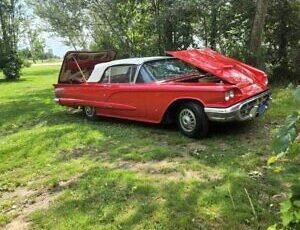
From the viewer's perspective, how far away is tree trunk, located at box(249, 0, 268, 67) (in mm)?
10320

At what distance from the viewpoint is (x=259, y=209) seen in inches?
157

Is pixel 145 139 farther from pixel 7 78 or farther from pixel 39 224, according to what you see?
pixel 7 78

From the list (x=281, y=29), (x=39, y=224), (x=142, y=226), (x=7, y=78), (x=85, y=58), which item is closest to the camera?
(x=142, y=226)

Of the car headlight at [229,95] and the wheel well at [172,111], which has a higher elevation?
the car headlight at [229,95]

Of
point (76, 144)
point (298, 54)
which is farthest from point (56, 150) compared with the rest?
point (298, 54)

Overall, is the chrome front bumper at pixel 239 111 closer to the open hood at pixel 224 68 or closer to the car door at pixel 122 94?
the open hood at pixel 224 68

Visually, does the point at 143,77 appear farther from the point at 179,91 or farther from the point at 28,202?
the point at 28,202

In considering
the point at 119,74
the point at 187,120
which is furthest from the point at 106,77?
the point at 187,120

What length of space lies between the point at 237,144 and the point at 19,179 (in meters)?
3.16

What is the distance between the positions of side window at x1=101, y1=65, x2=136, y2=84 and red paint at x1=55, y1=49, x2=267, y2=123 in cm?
14

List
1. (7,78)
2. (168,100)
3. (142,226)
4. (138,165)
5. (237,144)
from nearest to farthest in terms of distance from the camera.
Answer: (142,226) < (138,165) < (237,144) < (168,100) < (7,78)

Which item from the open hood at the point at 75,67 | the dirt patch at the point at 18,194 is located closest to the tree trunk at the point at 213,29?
the open hood at the point at 75,67

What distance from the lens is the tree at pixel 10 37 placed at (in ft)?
79.0

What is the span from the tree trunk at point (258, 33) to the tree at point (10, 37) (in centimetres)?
1716
